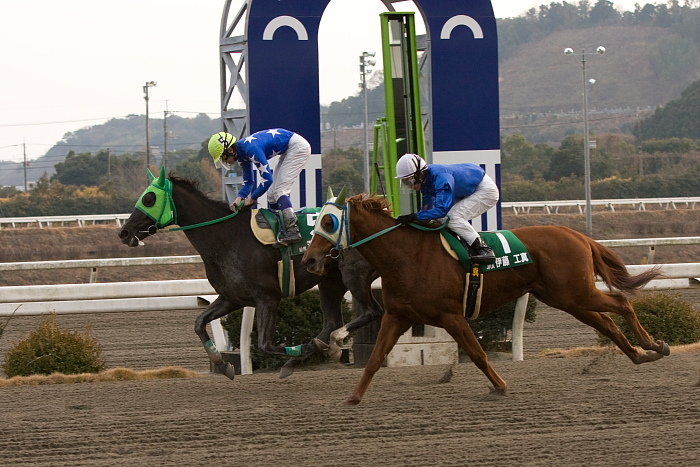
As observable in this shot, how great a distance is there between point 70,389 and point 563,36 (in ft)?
507

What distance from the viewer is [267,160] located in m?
7.11

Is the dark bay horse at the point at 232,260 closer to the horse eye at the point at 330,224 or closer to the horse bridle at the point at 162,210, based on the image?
the horse bridle at the point at 162,210

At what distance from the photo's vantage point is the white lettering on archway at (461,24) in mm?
8648

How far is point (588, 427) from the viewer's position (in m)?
5.09

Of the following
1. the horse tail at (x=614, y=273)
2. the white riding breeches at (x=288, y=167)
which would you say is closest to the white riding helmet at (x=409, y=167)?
the white riding breeches at (x=288, y=167)

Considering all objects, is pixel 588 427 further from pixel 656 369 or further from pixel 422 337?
pixel 422 337

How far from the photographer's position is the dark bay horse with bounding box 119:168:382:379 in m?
6.85

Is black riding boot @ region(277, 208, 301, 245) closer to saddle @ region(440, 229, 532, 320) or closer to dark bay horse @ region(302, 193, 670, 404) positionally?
dark bay horse @ region(302, 193, 670, 404)

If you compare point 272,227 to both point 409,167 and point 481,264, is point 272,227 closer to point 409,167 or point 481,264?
point 409,167

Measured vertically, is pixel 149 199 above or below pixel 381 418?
above

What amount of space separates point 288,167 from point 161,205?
0.96 meters

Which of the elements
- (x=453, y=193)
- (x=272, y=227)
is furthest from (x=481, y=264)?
(x=272, y=227)

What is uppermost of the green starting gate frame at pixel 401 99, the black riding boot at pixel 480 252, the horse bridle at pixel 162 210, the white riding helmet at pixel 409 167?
the green starting gate frame at pixel 401 99

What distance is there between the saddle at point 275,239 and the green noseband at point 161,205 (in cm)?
57
